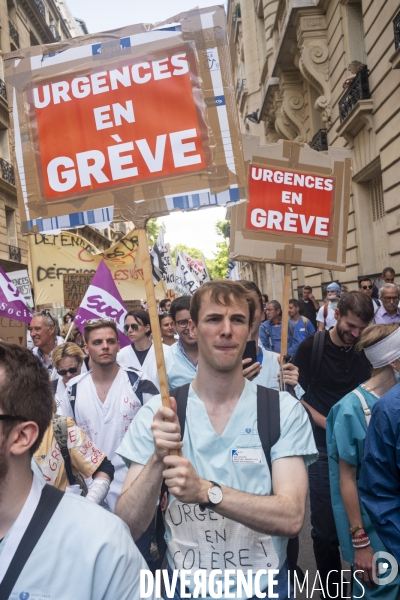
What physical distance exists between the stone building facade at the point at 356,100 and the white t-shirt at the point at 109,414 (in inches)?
308

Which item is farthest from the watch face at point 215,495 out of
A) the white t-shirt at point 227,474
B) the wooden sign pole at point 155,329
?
the wooden sign pole at point 155,329

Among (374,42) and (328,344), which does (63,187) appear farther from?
(374,42)

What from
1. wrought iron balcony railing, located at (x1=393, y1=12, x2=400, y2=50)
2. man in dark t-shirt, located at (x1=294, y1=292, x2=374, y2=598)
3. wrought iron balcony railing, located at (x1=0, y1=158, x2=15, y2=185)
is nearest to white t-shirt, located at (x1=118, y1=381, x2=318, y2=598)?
man in dark t-shirt, located at (x1=294, y1=292, x2=374, y2=598)

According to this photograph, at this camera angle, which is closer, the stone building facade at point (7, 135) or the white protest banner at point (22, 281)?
the white protest banner at point (22, 281)

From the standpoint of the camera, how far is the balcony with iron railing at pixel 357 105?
41.3 ft

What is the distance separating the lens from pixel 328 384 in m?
4.48

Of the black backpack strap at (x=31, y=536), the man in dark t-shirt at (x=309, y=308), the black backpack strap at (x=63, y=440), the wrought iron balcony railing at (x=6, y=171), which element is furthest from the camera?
the wrought iron balcony railing at (x=6, y=171)

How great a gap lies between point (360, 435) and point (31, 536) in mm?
2063

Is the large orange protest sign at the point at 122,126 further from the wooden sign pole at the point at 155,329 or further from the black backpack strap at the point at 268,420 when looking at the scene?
the black backpack strap at the point at 268,420

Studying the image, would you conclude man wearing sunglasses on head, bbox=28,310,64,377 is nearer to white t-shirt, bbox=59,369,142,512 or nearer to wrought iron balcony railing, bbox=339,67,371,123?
white t-shirt, bbox=59,369,142,512

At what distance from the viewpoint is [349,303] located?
4.21 metres

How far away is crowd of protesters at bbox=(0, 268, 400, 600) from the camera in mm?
1636

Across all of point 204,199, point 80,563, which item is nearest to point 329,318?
point 204,199

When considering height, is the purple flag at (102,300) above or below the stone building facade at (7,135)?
below
